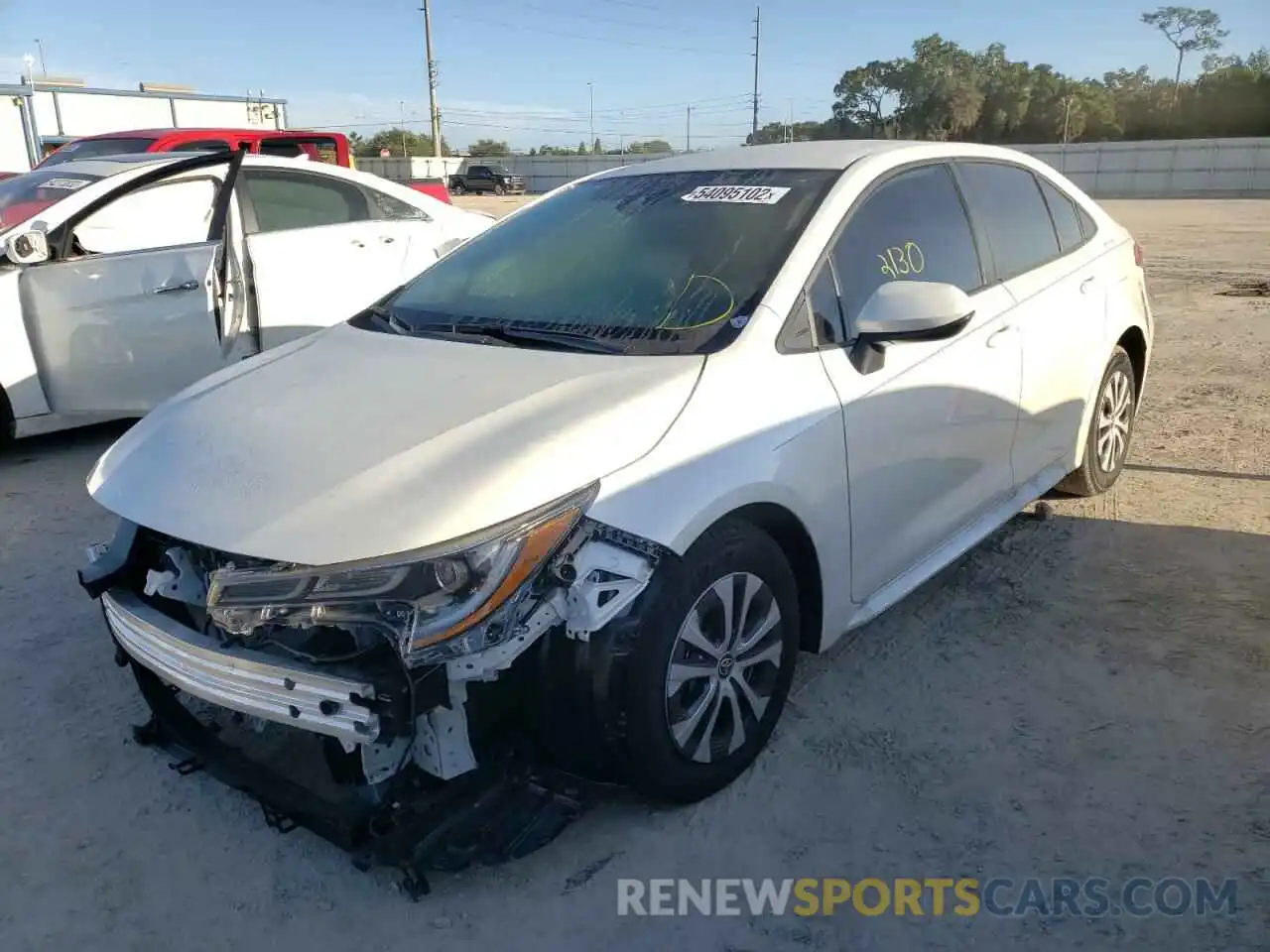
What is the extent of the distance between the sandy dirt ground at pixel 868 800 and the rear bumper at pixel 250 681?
0.52 meters

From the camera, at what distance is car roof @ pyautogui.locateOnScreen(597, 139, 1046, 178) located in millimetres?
3389

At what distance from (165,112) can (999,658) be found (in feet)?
161

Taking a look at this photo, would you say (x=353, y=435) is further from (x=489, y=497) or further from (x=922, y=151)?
(x=922, y=151)

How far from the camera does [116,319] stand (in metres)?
5.43

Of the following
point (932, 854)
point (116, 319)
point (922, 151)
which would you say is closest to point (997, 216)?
point (922, 151)

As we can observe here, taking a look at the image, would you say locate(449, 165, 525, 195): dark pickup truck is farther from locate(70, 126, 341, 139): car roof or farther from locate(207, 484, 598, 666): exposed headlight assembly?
locate(207, 484, 598, 666): exposed headlight assembly

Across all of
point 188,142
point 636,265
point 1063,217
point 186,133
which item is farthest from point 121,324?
point 186,133

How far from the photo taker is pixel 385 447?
7.92ft

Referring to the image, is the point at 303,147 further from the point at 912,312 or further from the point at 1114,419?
the point at 912,312

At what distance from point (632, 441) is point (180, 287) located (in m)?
4.14

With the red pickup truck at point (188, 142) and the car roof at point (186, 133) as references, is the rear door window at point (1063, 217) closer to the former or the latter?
the red pickup truck at point (188, 142)

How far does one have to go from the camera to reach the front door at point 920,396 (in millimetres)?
2955

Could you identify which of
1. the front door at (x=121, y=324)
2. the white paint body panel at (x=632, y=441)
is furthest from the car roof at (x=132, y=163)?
the white paint body panel at (x=632, y=441)
